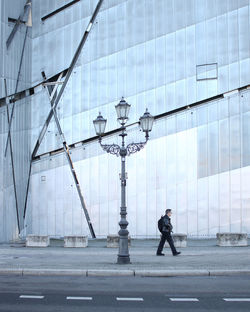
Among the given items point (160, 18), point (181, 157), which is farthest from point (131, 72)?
point (181, 157)

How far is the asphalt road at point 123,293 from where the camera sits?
826 cm

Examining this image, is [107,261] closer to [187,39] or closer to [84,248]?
[84,248]

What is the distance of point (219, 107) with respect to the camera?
24.3 m

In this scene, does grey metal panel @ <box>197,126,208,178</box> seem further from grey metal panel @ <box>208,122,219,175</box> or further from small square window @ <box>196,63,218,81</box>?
small square window @ <box>196,63,218,81</box>

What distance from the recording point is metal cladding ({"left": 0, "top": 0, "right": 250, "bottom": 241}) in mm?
24047

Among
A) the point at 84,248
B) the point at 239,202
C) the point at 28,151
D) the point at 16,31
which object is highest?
the point at 16,31

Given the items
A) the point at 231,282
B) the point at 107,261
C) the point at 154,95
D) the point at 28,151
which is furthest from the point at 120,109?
the point at 28,151

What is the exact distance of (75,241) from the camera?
819 inches

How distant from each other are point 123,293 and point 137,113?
652 inches

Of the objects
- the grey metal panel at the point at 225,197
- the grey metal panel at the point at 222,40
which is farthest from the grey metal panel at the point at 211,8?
the grey metal panel at the point at 225,197

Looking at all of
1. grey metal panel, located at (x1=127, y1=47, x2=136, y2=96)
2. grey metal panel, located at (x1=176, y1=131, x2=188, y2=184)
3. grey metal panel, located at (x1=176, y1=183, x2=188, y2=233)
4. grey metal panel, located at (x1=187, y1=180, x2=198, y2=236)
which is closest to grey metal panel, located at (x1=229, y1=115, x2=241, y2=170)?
grey metal panel, located at (x1=187, y1=180, x2=198, y2=236)

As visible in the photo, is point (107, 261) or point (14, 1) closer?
point (107, 261)

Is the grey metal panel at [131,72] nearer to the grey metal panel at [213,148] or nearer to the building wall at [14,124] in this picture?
the grey metal panel at [213,148]

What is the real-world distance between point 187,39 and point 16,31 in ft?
31.1
